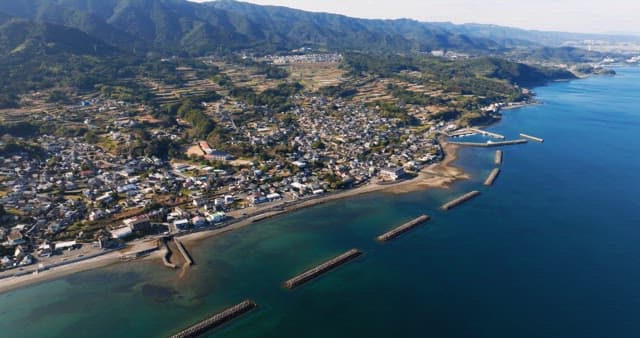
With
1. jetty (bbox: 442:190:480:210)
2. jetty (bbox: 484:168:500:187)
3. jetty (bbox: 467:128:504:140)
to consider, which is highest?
jetty (bbox: 442:190:480:210)

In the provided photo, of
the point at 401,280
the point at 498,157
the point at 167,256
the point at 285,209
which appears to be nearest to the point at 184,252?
the point at 167,256

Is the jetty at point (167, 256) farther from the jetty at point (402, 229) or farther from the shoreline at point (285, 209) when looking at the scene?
the jetty at point (402, 229)

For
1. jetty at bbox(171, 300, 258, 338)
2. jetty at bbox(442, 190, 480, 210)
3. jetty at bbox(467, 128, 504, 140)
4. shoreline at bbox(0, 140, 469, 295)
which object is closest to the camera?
jetty at bbox(171, 300, 258, 338)

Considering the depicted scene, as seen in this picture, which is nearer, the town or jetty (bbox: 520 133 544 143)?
the town

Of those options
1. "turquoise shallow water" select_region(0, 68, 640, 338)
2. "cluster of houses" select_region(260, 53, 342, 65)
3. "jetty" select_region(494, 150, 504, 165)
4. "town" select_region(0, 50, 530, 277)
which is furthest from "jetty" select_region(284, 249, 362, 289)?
"cluster of houses" select_region(260, 53, 342, 65)

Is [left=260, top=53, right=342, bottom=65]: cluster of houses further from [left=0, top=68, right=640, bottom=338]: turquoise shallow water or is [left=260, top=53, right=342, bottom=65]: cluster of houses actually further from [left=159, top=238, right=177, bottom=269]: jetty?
[left=159, top=238, right=177, bottom=269]: jetty

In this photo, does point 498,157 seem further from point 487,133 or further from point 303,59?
point 303,59
